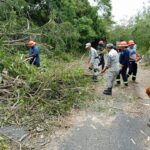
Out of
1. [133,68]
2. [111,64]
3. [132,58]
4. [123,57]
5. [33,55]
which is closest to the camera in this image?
[111,64]

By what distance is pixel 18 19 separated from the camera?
15.4 meters

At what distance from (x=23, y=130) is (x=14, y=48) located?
6.92 metres

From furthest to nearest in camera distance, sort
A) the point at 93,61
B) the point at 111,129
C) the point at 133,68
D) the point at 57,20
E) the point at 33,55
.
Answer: the point at 57,20
the point at 133,68
the point at 93,61
the point at 33,55
the point at 111,129

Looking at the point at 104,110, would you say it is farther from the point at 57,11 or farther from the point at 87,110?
the point at 57,11

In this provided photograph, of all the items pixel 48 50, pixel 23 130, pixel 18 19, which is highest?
pixel 18 19

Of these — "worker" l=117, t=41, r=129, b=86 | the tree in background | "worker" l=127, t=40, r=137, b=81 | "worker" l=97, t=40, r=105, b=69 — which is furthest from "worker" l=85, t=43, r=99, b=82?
the tree in background

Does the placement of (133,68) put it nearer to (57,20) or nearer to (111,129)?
(111,129)

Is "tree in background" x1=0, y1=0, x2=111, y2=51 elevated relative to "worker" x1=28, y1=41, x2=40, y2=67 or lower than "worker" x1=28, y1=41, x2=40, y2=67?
elevated

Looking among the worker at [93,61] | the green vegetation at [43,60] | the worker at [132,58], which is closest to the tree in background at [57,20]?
the green vegetation at [43,60]

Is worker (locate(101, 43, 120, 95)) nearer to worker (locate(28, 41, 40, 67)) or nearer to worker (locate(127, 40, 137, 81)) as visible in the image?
worker (locate(127, 40, 137, 81))

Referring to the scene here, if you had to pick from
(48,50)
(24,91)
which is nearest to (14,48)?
(48,50)

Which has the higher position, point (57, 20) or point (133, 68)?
point (57, 20)

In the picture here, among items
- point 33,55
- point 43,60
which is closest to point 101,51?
point 43,60

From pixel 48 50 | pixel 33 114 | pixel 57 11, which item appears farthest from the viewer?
pixel 57 11
